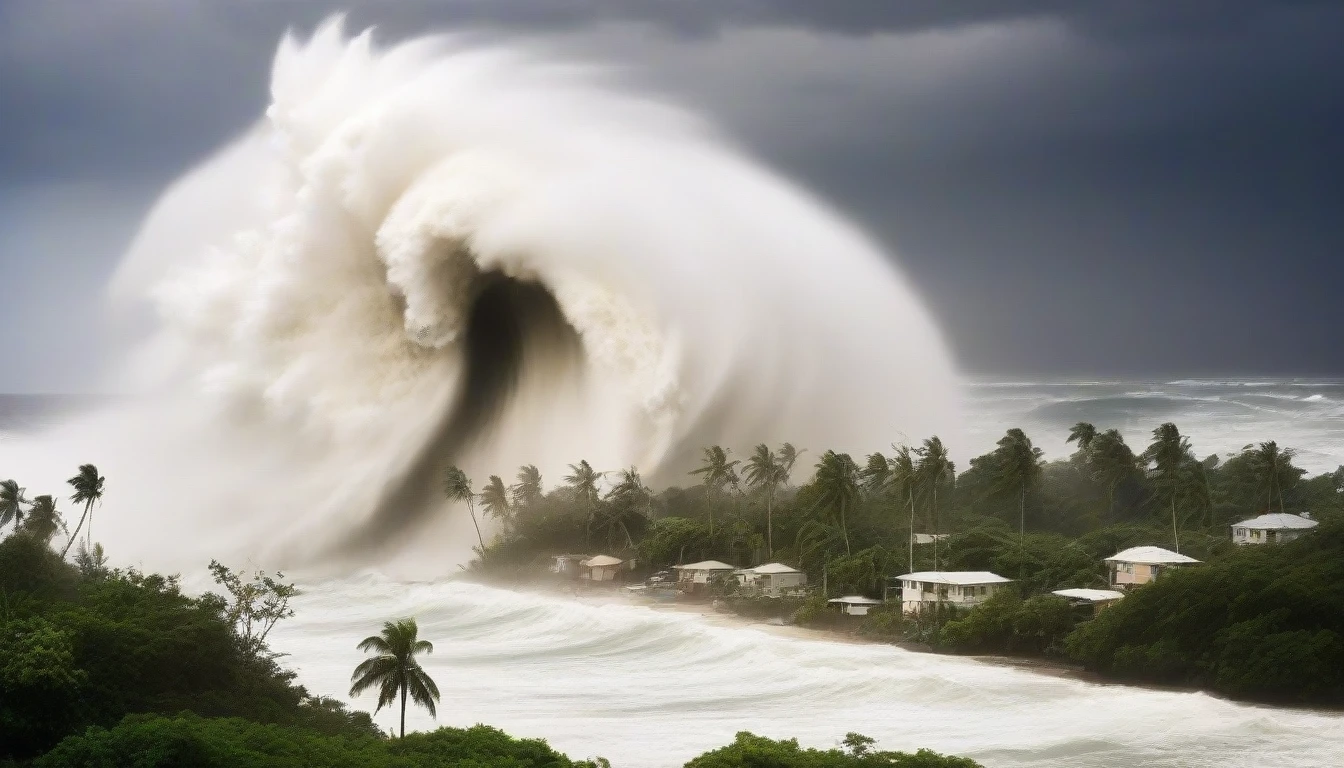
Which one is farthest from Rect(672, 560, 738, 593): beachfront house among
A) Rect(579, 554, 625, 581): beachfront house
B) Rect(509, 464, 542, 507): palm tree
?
Rect(509, 464, 542, 507): palm tree

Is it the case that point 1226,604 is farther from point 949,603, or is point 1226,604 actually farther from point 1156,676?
point 949,603

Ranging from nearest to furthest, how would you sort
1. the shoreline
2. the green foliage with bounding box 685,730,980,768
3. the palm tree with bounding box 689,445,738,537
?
the green foliage with bounding box 685,730,980,768
the shoreline
the palm tree with bounding box 689,445,738,537

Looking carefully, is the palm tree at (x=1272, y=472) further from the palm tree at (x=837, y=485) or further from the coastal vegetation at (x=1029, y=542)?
the palm tree at (x=837, y=485)

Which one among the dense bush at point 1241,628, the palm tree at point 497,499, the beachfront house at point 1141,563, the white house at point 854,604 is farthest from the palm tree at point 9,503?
the beachfront house at point 1141,563

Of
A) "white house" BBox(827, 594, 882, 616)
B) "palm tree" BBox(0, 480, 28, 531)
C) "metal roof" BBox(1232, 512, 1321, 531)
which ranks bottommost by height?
"white house" BBox(827, 594, 882, 616)

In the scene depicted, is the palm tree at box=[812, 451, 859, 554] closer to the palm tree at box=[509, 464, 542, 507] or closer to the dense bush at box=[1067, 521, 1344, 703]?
the dense bush at box=[1067, 521, 1344, 703]

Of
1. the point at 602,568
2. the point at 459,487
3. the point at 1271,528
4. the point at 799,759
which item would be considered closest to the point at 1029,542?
the point at 1271,528

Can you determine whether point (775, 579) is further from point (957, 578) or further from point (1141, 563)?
point (1141, 563)
